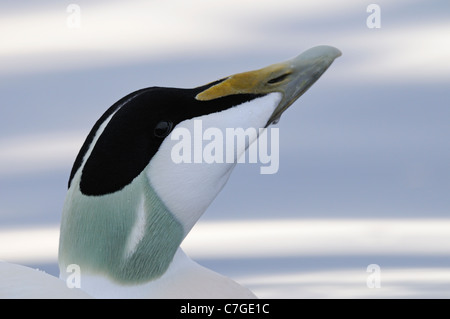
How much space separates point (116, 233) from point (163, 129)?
364mm

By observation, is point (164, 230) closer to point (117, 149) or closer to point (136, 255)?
point (136, 255)

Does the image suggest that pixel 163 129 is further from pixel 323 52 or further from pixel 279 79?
pixel 323 52

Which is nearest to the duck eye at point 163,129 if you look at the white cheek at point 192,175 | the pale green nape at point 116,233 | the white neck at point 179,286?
the white cheek at point 192,175

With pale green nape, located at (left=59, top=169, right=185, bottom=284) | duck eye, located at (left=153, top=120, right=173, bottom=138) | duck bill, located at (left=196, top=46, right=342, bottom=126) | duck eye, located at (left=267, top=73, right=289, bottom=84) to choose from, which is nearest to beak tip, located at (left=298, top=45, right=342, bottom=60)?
duck bill, located at (left=196, top=46, right=342, bottom=126)

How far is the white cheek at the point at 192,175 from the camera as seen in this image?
3006mm

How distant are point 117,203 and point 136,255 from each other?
0.60 feet

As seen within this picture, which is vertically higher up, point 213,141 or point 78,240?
point 213,141

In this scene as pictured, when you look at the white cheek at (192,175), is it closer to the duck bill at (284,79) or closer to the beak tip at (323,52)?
the duck bill at (284,79)

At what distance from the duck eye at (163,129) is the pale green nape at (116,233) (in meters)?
0.14

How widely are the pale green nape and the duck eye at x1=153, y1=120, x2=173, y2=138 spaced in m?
0.14

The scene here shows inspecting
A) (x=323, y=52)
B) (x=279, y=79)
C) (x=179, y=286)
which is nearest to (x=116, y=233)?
(x=179, y=286)

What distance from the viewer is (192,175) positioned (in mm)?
3064

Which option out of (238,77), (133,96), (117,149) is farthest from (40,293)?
(238,77)

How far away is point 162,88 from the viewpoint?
3.04 metres
